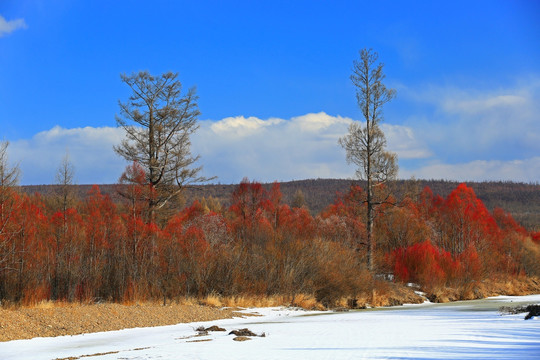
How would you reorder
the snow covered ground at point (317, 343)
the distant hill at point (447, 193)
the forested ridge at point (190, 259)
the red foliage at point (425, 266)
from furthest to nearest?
the distant hill at point (447, 193), the red foliage at point (425, 266), the forested ridge at point (190, 259), the snow covered ground at point (317, 343)

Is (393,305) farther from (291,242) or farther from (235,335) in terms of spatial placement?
(235,335)

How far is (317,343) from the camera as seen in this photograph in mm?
13617

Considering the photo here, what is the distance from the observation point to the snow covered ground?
11531 mm

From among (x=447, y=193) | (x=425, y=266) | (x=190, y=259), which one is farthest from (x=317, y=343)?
(x=447, y=193)

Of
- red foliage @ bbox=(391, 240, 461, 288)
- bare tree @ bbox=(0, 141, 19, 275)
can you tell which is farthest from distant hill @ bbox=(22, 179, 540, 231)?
bare tree @ bbox=(0, 141, 19, 275)

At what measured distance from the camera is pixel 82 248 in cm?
2489

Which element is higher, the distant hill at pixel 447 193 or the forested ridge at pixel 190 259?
the distant hill at pixel 447 193

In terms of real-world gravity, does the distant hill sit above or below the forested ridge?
above

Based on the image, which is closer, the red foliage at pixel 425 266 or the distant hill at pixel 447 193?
the red foliage at pixel 425 266

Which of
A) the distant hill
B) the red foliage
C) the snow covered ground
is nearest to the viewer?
the snow covered ground

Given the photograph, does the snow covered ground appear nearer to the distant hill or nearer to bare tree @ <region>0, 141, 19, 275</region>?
bare tree @ <region>0, 141, 19, 275</region>

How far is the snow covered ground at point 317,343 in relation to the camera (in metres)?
11.5

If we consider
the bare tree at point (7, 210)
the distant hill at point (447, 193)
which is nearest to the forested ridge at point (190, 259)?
the bare tree at point (7, 210)

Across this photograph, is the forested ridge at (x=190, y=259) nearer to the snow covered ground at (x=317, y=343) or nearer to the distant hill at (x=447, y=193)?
the snow covered ground at (x=317, y=343)
